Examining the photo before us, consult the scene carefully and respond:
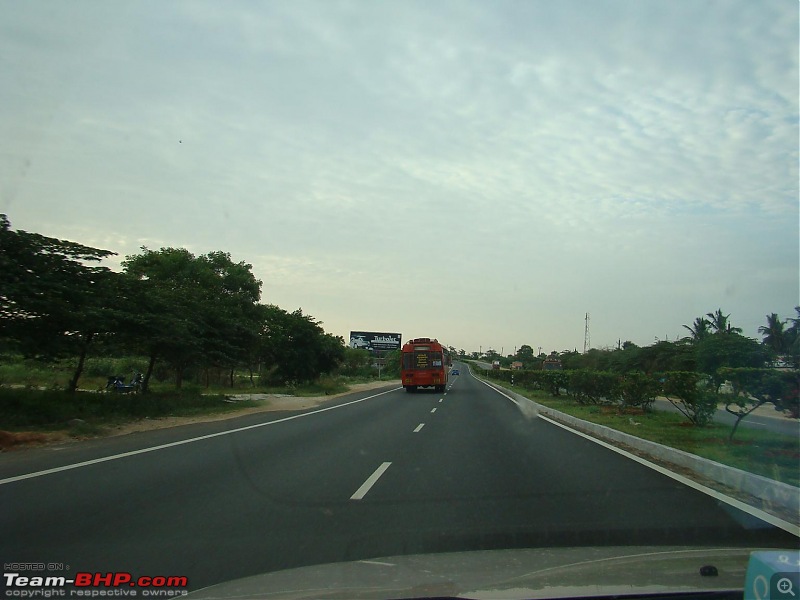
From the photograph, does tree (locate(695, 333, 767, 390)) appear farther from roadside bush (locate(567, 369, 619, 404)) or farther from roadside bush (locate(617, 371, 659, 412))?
roadside bush (locate(567, 369, 619, 404))

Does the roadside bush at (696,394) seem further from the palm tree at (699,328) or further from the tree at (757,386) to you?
the palm tree at (699,328)

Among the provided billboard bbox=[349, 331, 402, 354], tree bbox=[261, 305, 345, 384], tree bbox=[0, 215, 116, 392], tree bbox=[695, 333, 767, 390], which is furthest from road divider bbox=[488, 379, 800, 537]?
billboard bbox=[349, 331, 402, 354]

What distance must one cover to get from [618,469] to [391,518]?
16.2ft

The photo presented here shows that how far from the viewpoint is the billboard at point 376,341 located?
94312mm

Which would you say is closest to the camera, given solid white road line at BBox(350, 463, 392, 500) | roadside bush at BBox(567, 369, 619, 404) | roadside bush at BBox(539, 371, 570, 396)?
solid white road line at BBox(350, 463, 392, 500)

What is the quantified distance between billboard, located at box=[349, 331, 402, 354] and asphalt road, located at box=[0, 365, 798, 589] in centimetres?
8080

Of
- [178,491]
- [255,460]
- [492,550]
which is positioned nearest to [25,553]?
[178,491]

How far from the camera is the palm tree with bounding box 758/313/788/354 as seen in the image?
5266cm

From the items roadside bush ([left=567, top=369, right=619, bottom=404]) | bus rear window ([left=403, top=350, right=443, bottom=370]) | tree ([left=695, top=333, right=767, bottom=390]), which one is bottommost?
roadside bush ([left=567, top=369, right=619, bottom=404])

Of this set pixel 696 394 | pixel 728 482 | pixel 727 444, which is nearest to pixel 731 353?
pixel 696 394

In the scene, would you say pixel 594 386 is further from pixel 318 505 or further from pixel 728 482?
pixel 318 505

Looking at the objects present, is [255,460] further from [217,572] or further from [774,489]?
[774,489]

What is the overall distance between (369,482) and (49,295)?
38.4ft

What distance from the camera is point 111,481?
888cm
